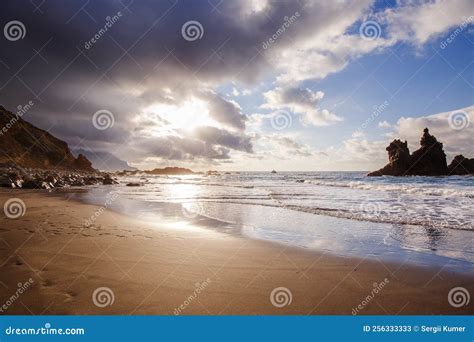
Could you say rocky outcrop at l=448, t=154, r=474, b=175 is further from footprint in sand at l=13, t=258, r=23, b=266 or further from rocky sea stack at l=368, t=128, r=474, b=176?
footprint in sand at l=13, t=258, r=23, b=266

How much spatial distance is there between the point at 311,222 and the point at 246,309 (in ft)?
22.5

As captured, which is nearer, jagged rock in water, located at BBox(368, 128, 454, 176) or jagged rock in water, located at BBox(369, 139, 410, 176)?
jagged rock in water, located at BBox(368, 128, 454, 176)

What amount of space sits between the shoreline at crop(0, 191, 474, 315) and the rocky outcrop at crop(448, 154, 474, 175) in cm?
7642

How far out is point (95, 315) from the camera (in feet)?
10.7

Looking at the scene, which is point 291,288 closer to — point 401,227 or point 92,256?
point 92,256

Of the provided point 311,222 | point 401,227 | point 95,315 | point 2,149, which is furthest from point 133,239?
point 2,149

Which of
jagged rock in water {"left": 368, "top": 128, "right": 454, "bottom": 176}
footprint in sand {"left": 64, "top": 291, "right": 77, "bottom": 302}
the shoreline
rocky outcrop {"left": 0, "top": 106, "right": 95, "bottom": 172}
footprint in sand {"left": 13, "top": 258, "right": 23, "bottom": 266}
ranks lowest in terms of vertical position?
footprint in sand {"left": 13, "top": 258, "right": 23, "bottom": 266}

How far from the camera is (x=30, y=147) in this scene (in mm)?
60531

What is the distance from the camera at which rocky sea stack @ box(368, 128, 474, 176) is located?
219 ft

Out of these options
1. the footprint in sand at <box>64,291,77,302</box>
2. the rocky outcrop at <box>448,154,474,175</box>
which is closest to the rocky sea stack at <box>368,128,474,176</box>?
the rocky outcrop at <box>448,154,474,175</box>

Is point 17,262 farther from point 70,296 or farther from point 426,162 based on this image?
point 426,162

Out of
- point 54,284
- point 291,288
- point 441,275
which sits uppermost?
point 441,275

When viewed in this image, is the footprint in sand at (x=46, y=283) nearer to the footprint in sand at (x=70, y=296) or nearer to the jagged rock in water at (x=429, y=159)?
the footprint in sand at (x=70, y=296)

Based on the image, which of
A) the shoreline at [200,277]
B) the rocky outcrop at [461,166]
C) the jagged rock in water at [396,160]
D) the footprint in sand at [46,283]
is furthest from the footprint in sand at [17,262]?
the rocky outcrop at [461,166]
